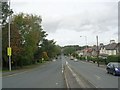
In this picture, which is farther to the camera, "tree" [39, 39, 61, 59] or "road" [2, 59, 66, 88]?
"tree" [39, 39, 61, 59]

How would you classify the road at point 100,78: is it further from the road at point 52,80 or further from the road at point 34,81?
the road at point 34,81

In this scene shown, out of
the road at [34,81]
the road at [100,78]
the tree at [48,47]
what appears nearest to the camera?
the road at [34,81]

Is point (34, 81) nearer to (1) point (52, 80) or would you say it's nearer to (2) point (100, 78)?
(1) point (52, 80)

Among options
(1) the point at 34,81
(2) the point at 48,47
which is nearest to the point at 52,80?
(1) the point at 34,81

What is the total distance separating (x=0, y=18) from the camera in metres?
58.4

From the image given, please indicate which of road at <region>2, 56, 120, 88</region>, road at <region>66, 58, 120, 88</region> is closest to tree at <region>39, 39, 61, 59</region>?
road at <region>66, 58, 120, 88</region>

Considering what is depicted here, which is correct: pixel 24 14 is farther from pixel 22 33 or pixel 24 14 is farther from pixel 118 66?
pixel 118 66

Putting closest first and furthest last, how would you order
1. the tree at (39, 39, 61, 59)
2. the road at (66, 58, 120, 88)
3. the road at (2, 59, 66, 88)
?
the road at (2, 59, 66, 88) < the road at (66, 58, 120, 88) < the tree at (39, 39, 61, 59)

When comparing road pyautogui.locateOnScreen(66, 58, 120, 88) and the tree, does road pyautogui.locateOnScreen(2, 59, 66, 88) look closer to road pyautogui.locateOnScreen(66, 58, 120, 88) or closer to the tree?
road pyautogui.locateOnScreen(66, 58, 120, 88)

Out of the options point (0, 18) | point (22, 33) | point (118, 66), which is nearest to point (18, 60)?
point (22, 33)

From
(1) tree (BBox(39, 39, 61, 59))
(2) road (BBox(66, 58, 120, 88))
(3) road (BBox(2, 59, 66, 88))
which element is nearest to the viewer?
(3) road (BBox(2, 59, 66, 88))

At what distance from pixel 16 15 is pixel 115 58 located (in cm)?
2334

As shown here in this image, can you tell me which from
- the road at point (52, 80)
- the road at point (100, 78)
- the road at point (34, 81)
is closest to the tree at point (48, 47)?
the road at point (100, 78)

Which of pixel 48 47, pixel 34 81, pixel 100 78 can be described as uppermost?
pixel 48 47
